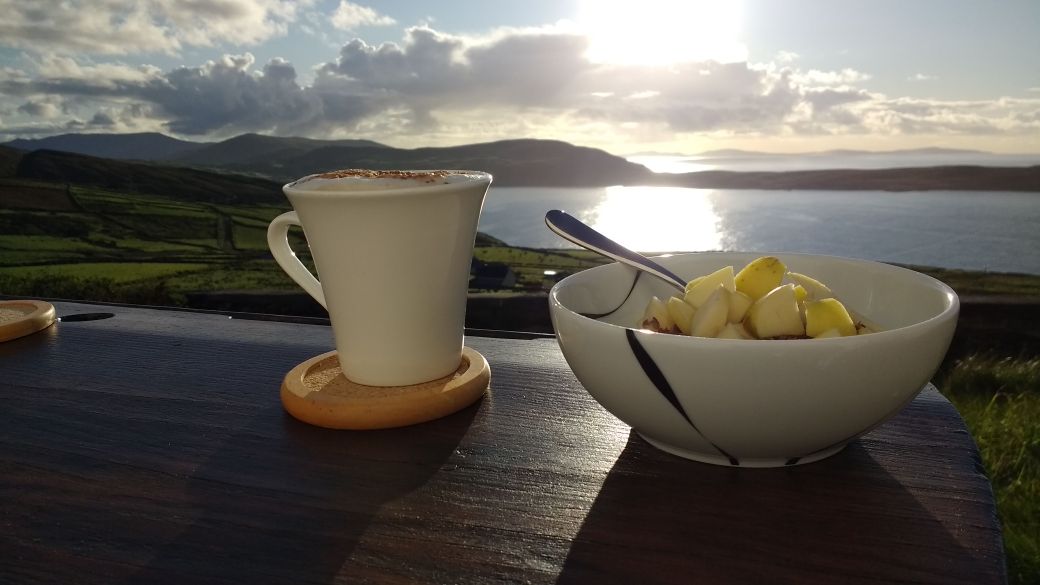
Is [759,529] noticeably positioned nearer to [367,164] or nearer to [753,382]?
[753,382]

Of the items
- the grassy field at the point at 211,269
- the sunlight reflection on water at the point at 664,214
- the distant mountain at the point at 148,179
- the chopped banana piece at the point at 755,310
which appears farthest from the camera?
the distant mountain at the point at 148,179

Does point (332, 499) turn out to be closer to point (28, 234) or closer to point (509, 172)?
point (509, 172)

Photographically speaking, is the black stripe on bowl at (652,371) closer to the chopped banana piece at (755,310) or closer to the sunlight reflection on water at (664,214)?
the chopped banana piece at (755,310)

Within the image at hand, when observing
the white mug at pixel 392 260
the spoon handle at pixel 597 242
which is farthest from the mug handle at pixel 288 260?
the spoon handle at pixel 597 242

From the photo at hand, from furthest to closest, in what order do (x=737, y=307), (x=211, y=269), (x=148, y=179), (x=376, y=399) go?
(x=148, y=179)
(x=211, y=269)
(x=376, y=399)
(x=737, y=307)

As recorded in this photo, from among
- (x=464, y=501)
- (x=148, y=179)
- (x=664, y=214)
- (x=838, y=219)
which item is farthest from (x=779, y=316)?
(x=148, y=179)

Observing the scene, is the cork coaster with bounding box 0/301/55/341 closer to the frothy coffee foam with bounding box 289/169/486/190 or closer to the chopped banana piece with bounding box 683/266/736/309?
the frothy coffee foam with bounding box 289/169/486/190

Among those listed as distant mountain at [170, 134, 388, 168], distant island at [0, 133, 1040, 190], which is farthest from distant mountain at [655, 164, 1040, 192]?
distant mountain at [170, 134, 388, 168]
